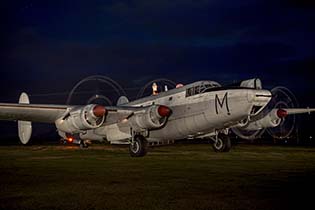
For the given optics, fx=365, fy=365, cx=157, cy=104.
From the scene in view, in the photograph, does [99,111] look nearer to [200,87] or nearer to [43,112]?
[43,112]

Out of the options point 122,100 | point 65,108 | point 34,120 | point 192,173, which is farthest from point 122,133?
point 192,173

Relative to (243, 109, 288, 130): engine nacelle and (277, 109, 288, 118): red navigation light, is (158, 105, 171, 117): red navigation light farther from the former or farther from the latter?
(277, 109, 288, 118): red navigation light

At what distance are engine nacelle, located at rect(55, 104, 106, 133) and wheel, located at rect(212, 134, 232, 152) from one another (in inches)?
302

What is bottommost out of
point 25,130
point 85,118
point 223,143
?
point 223,143

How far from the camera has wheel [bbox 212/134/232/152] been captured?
23.1m

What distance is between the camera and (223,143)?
912 inches

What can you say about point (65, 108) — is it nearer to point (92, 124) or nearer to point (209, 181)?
point (92, 124)

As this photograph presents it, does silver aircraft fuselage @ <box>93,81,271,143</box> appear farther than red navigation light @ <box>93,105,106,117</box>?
No

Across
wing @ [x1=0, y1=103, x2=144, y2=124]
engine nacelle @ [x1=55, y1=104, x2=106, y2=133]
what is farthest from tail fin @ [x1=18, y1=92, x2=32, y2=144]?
engine nacelle @ [x1=55, y1=104, x2=106, y2=133]

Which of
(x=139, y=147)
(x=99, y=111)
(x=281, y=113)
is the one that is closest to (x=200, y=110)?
(x=139, y=147)

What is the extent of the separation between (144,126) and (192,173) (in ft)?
29.5

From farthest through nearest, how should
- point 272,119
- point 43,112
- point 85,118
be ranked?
point 272,119
point 43,112
point 85,118

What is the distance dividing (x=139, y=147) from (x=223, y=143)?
552 centimetres

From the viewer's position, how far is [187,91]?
21422mm
